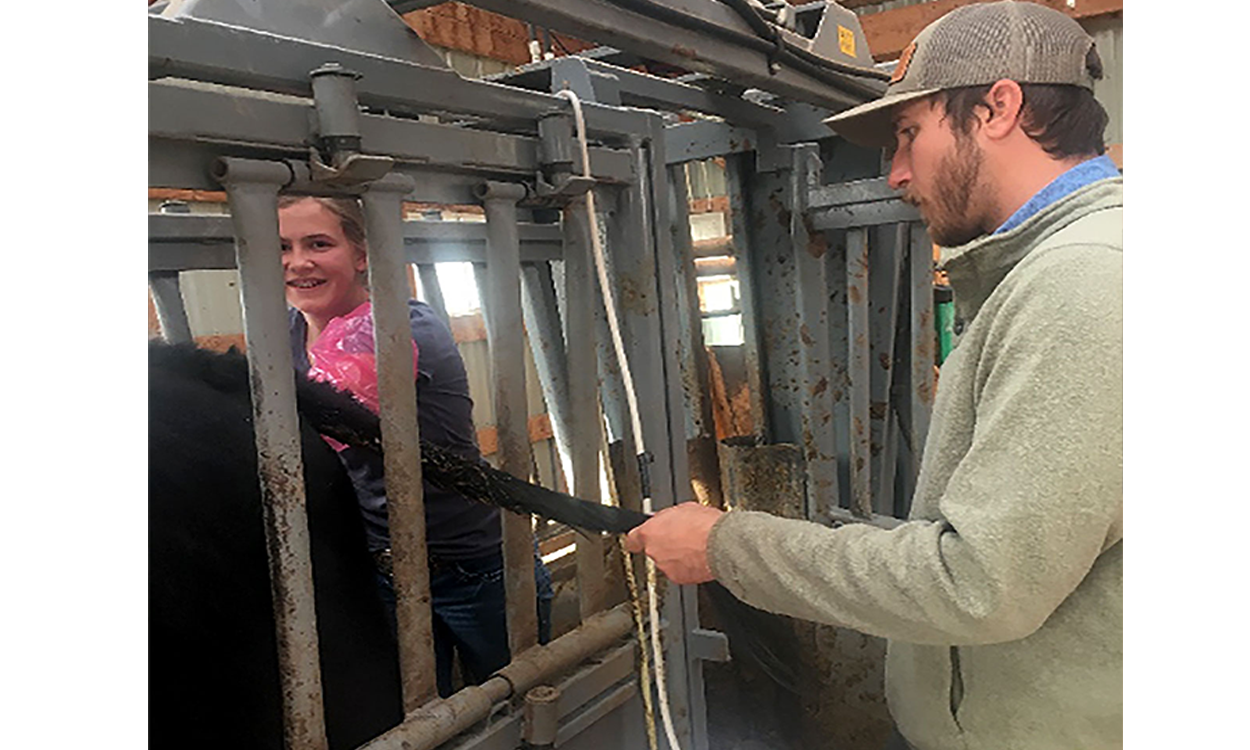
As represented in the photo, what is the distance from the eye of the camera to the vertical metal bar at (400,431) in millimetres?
975

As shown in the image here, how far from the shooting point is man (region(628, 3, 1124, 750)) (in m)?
0.79

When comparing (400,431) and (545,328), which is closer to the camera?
(400,431)

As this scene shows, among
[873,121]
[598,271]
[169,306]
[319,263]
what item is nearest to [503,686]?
[598,271]

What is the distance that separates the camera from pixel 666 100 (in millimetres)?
1802

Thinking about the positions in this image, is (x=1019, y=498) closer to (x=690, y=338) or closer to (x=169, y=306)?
(x=169, y=306)

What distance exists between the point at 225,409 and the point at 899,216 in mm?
1682

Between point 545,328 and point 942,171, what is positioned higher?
point 942,171

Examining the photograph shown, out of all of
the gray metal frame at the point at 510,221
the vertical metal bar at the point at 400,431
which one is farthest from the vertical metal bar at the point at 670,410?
the vertical metal bar at the point at 400,431

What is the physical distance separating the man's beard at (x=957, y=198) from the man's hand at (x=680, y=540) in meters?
0.43

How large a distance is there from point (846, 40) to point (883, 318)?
92cm

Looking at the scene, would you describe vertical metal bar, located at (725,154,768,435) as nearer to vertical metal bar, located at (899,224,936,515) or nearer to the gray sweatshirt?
vertical metal bar, located at (899,224,936,515)

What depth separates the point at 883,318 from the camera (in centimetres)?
265
